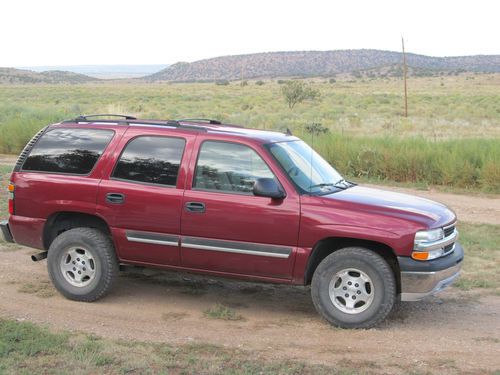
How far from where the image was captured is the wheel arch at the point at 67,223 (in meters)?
7.22

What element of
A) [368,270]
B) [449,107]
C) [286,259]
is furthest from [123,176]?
[449,107]

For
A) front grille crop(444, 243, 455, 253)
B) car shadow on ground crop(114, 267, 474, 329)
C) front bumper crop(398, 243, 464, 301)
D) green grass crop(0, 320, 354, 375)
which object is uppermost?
front grille crop(444, 243, 455, 253)

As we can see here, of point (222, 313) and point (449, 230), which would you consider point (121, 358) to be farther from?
point (449, 230)

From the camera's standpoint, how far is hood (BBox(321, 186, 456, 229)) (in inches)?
247

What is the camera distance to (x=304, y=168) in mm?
6953

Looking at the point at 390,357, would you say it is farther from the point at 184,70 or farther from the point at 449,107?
the point at 184,70

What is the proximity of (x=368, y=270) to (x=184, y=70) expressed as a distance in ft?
482

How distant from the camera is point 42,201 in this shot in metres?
7.21

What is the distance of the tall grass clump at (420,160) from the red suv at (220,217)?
929 cm

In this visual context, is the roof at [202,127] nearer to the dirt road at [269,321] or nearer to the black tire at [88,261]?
the black tire at [88,261]

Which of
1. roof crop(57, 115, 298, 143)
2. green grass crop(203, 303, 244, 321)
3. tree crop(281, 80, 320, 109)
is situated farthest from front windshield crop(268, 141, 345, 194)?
tree crop(281, 80, 320, 109)

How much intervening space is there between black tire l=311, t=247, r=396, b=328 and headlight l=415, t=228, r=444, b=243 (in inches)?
14.3

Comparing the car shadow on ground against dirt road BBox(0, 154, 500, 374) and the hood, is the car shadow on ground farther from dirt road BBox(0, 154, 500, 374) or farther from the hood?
the hood

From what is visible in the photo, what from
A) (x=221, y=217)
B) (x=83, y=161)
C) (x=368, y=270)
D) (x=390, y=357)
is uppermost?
(x=83, y=161)
